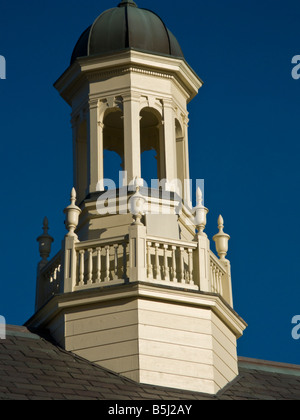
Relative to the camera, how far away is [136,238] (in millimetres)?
27984

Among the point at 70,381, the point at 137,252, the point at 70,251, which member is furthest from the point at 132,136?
the point at 70,381

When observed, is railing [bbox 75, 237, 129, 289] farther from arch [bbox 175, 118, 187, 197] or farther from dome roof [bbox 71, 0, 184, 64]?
dome roof [bbox 71, 0, 184, 64]

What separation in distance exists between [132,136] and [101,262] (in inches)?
127

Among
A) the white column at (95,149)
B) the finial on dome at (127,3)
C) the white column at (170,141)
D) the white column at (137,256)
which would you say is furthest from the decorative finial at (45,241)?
the finial on dome at (127,3)

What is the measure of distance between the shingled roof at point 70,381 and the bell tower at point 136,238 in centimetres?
30

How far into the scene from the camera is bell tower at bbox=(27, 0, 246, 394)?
27703 millimetres

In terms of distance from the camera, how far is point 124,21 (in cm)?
3188

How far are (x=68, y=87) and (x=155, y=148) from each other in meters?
2.58

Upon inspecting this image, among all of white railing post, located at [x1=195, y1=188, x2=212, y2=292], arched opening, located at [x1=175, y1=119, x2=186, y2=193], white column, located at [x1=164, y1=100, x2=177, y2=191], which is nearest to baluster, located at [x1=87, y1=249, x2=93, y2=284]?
white railing post, located at [x1=195, y1=188, x2=212, y2=292]

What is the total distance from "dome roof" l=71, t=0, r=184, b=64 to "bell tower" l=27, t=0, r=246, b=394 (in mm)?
29

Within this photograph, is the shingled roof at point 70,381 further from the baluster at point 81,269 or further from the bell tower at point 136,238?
the baluster at point 81,269
